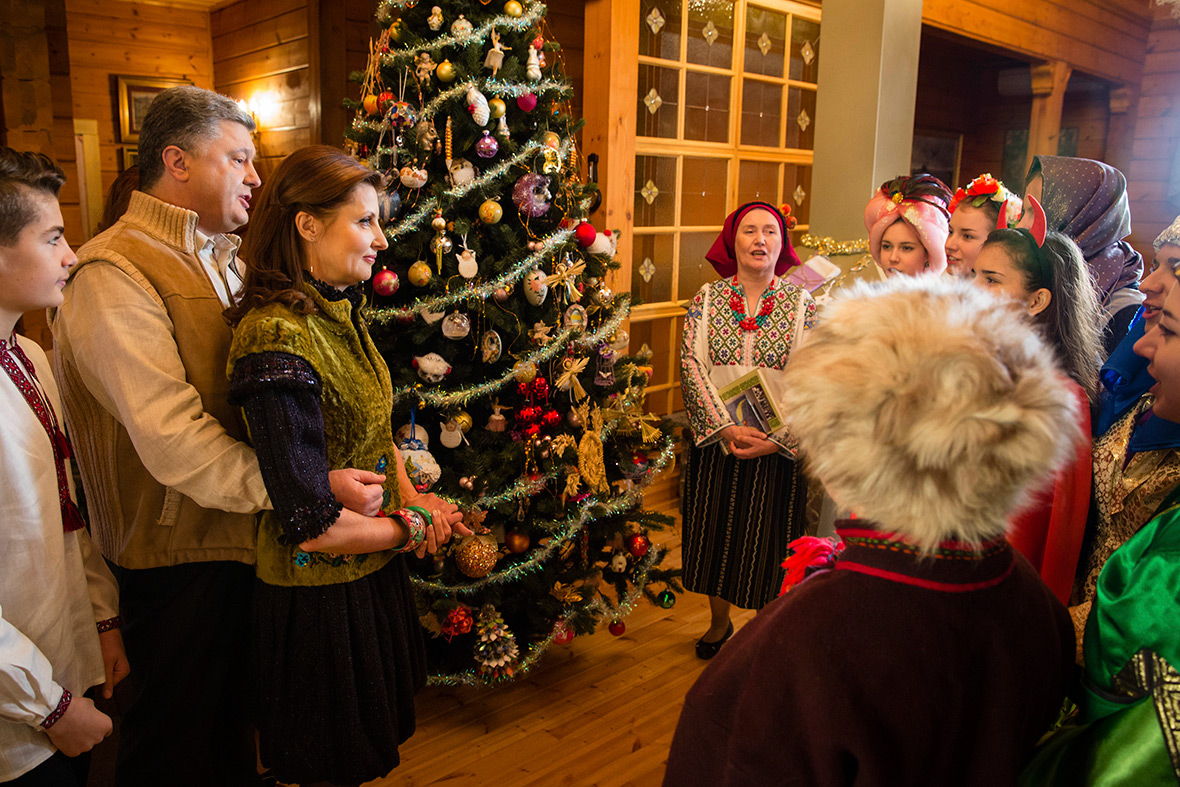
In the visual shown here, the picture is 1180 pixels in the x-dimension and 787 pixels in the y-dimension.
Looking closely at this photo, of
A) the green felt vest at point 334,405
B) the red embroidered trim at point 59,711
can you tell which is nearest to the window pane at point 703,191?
the green felt vest at point 334,405

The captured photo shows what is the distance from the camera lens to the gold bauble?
2186mm

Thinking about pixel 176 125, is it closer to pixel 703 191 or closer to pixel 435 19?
pixel 435 19

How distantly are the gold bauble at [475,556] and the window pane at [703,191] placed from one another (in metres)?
2.81

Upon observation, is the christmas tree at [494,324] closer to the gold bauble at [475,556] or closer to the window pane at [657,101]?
the gold bauble at [475,556]

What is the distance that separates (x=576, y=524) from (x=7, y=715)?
150 centimetres

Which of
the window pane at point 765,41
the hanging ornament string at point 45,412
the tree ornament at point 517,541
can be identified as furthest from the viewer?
the window pane at point 765,41

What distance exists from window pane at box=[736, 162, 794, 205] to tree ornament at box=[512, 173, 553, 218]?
279 cm

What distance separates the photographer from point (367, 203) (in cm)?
143

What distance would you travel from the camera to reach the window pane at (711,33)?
167 inches

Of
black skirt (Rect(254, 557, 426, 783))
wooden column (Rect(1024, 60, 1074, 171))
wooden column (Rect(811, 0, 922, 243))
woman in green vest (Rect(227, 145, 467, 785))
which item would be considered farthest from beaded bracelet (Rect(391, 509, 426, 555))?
wooden column (Rect(1024, 60, 1074, 171))

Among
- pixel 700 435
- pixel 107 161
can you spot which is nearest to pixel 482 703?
pixel 700 435

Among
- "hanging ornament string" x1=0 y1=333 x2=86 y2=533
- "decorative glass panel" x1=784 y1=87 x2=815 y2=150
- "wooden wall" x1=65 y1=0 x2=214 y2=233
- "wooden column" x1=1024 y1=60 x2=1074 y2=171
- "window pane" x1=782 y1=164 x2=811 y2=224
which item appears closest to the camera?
"hanging ornament string" x1=0 y1=333 x2=86 y2=533

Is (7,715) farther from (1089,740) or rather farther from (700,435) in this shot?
(700,435)

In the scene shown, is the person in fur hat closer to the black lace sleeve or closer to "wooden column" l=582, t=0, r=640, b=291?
the black lace sleeve
